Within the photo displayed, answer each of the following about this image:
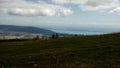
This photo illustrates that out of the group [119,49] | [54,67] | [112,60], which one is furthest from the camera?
[119,49]

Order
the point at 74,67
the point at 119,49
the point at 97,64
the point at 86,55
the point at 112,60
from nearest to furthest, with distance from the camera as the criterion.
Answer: the point at 74,67 → the point at 97,64 → the point at 112,60 → the point at 86,55 → the point at 119,49

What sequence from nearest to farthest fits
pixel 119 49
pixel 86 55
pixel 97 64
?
pixel 97 64
pixel 86 55
pixel 119 49

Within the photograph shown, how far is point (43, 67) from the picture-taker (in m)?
24.7

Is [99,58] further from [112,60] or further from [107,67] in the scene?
[107,67]

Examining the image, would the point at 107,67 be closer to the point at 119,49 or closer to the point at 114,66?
the point at 114,66

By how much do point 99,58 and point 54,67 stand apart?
9386 mm

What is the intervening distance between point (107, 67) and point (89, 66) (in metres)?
1.71

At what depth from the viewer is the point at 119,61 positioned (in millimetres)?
28188

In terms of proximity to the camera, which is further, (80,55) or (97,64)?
(80,55)

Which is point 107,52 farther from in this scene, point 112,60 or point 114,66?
point 114,66

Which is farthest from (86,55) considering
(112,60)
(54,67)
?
(54,67)

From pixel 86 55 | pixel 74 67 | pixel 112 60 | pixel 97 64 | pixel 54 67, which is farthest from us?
pixel 86 55

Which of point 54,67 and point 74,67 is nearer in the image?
point 54,67

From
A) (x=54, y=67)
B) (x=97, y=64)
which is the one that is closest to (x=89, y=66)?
(x=97, y=64)
